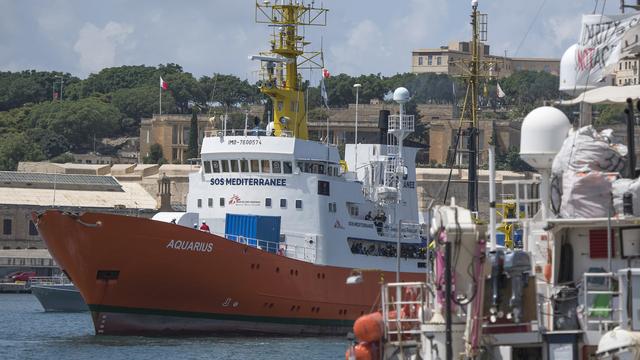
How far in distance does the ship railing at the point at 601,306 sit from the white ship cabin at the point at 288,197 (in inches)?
975

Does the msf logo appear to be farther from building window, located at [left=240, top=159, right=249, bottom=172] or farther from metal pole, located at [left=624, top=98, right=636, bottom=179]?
metal pole, located at [left=624, top=98, right=636, bottom=179]

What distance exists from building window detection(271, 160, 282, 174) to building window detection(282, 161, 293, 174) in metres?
0.14

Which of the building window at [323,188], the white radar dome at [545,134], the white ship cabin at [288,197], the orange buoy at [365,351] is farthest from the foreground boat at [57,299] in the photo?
the white radar dome at [545,134]

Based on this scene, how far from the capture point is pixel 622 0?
25.8 m

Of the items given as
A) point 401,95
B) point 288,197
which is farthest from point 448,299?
point 401,95

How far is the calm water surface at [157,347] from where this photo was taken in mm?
41438

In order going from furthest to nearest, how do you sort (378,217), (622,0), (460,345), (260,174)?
(378,217) → (260,174) → (622,0) → (460,345)

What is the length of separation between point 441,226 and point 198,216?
2662 centimetres

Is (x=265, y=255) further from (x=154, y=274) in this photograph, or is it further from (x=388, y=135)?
(x=388, y=135)

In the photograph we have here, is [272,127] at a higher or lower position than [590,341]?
higher

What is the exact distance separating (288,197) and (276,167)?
0.94 m

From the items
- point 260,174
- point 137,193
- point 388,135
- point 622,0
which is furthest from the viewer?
point 137,193

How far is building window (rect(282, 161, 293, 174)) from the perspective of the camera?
49500 mm

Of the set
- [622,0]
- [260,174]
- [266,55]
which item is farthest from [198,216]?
[622,0]
